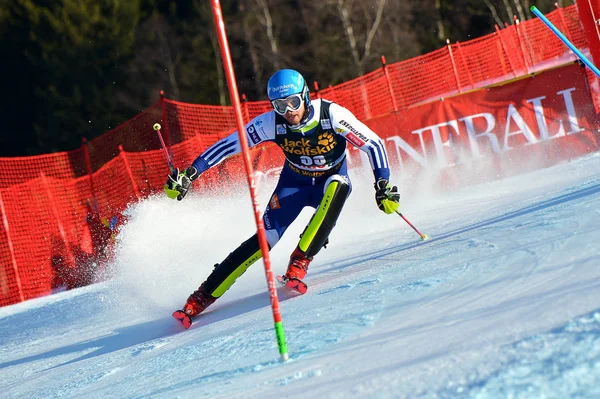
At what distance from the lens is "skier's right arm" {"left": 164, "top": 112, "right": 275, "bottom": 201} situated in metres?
6.27

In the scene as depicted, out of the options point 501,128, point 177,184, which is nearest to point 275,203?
point 177,184

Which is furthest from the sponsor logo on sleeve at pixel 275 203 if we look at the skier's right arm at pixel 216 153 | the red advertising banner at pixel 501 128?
the red advertising banner at pixel 501 128

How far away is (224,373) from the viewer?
402 centimetres

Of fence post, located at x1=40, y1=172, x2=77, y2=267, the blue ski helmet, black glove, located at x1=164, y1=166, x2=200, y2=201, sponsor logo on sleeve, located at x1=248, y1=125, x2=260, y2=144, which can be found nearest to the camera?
the blue ski helmet

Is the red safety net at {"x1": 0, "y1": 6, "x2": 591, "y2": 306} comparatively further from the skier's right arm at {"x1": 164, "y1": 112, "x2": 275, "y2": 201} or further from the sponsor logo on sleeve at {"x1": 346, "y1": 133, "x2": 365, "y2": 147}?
the sponsor logo on sleeve at {"x1": 346, "y1": 133, "x2": 365, "y2": 147}

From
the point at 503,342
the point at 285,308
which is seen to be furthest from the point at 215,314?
the point at 503,342

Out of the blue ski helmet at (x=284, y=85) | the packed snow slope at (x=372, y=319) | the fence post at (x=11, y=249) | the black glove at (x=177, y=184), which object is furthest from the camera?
the fence post at (x=11, y=249)

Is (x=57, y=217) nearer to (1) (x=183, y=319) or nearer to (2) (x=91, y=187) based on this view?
(2) (x=91, y=187)

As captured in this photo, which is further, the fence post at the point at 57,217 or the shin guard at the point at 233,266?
the fence post at the point at 57,217

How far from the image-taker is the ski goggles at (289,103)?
5965mm

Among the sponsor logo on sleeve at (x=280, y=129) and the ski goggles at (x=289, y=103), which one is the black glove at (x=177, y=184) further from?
the ski goggles at (x=289, y=103)

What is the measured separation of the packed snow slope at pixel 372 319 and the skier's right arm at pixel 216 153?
3.36ft

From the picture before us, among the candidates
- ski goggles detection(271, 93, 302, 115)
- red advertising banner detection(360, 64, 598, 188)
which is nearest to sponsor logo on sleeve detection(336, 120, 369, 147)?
ski goggles detection(271, 93, 302, 115)

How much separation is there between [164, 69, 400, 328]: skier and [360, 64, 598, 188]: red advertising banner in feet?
17.1
